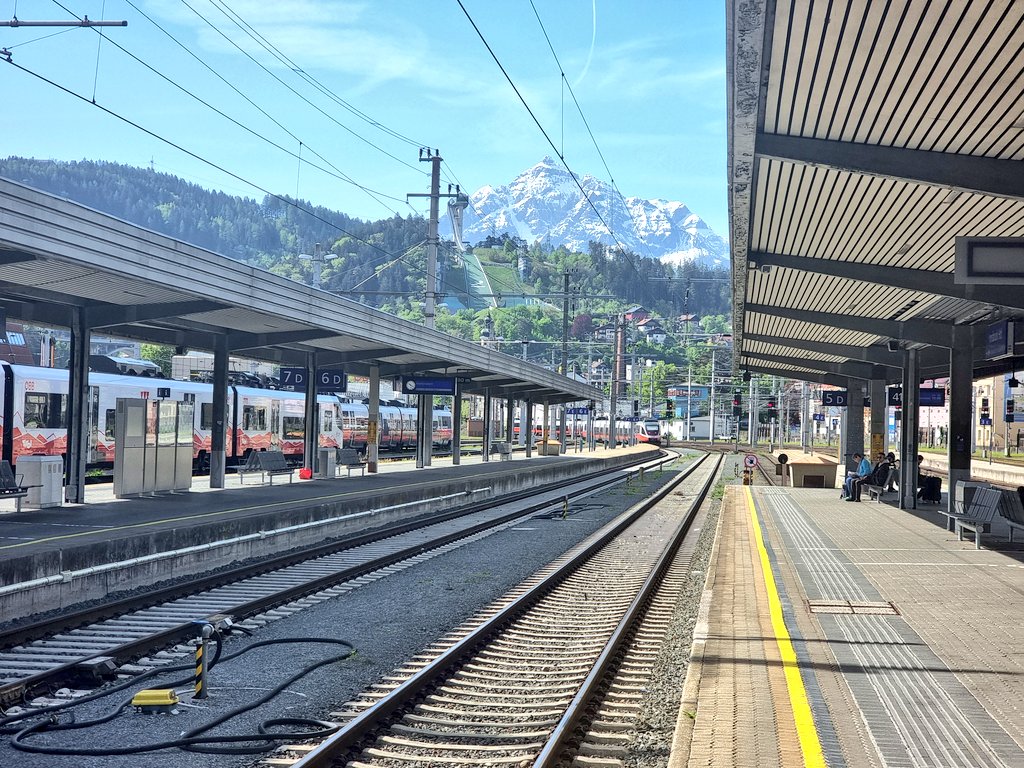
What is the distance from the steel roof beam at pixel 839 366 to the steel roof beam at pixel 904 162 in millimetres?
22806

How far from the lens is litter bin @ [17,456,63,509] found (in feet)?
55.8

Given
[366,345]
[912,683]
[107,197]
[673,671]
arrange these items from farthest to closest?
[107,197]
[366,345]
[673,671]
[912,683]

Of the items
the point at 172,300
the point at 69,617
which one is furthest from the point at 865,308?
the point at 69,617

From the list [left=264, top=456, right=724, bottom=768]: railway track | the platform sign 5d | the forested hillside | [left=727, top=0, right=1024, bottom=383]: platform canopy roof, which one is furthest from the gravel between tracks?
the forested hillside

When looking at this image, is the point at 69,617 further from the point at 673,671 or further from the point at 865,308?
the point at 865,308

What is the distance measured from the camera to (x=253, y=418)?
35781mm

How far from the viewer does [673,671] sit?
27.3 feet

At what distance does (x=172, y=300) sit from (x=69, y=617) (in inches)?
342

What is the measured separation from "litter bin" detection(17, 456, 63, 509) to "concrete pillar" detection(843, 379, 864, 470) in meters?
27.1

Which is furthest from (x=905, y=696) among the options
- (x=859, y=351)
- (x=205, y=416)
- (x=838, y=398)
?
(x=838, y=398)

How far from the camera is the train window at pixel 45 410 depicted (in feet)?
81.8

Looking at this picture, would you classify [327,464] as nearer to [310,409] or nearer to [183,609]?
[310,409]

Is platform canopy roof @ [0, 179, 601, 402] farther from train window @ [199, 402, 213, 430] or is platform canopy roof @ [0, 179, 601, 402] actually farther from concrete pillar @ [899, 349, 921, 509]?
concrete pillar @ [899, 349, 921, 509]

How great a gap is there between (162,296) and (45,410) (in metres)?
10.4
